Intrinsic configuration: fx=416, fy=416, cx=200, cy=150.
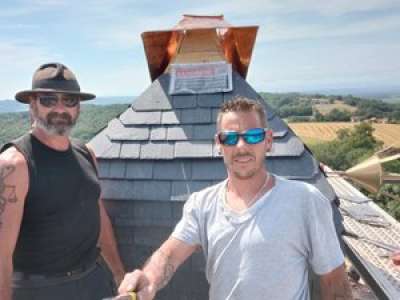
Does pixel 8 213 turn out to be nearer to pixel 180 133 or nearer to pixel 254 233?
pixel 254 233

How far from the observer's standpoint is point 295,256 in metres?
1.95

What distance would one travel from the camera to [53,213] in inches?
99.7

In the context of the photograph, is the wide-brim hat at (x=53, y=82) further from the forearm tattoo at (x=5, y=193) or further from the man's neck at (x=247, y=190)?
the man's neck at (x=247, y=190)

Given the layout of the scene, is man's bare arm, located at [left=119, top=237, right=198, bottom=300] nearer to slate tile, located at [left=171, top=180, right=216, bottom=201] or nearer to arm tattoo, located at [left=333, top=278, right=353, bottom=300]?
arm tattoo, located at [left=333, top=278, right=353, bottom=300]

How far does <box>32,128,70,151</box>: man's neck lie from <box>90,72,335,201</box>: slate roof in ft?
4.00

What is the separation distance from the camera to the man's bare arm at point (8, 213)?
2.34 meters

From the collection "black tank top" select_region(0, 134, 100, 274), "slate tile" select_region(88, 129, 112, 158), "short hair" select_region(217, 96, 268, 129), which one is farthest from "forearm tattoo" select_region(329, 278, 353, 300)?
"slate tile" select_region(88, 129, 112, 158)

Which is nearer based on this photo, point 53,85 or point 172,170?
point 53,85

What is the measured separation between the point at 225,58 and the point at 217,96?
46 cm

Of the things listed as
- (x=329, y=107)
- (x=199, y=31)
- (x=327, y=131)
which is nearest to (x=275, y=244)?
(x=199, y=31)

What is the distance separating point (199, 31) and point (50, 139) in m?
2.19

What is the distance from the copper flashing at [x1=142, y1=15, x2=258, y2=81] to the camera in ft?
14.0

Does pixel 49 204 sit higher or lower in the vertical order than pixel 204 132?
lower

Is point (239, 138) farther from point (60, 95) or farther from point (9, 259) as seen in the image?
point (9, 259)
